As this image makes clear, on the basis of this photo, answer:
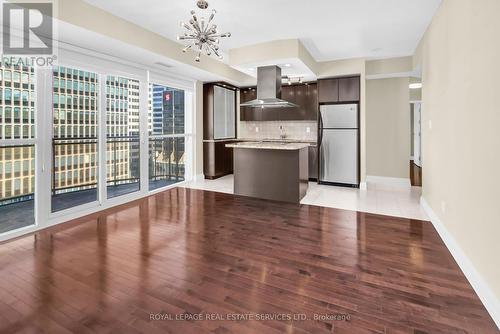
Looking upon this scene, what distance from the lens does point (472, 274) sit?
229 centimetres

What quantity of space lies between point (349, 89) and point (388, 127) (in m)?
1.39

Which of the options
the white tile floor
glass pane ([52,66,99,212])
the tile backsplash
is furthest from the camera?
the tile backsplash

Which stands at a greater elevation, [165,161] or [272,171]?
[165,161]

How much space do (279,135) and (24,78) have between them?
584cm

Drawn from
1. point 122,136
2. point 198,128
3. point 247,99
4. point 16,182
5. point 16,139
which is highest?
point 247,99

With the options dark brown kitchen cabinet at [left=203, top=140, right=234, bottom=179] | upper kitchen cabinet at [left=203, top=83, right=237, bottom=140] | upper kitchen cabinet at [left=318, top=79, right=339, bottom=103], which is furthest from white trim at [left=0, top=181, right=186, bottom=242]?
upper kitchen cabinet at [left=318, top=79, right=339, bottom=103]

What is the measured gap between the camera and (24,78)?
357 centimetres

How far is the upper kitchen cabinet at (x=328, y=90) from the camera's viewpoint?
633 cm

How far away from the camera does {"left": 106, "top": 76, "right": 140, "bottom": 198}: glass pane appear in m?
4.85

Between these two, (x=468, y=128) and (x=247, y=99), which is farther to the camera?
(x=247, y=99)

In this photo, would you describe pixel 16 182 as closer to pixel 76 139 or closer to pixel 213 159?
pixel 76 139

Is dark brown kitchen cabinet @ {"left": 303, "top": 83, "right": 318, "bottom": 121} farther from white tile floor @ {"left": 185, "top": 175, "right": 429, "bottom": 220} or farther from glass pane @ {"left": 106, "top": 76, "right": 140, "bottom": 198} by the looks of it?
glass pane @ {"left": 106, "top": 76, "right": 140, "bottom": 198}

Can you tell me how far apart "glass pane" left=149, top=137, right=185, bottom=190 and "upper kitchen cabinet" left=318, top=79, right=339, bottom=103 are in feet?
11.8

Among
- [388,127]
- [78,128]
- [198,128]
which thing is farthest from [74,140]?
[388,127]
